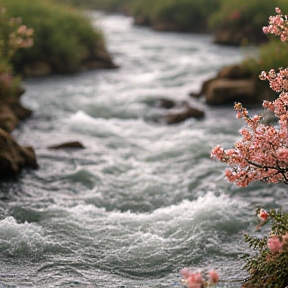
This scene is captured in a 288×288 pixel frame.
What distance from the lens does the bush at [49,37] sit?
16.9 meters

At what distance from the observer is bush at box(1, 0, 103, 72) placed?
1689 centimetres

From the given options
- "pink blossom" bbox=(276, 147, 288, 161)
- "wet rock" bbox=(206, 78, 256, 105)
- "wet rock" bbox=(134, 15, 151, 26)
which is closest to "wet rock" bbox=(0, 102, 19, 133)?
"wet rock" bbox=(206, 78, 256, 105)

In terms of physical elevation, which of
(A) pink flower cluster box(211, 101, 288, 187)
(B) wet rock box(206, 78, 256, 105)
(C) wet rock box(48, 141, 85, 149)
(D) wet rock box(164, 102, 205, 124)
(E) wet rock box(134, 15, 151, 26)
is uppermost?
(A) pink flower cluster box(211, 101, 288, 187)

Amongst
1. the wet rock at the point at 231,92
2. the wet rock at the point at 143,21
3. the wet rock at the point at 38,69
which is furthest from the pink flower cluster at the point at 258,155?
the wet rock at the point at 143,21

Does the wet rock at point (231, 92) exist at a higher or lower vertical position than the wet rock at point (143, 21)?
higher

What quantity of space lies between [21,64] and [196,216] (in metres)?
11.2

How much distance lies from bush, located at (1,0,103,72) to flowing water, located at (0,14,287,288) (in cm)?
252

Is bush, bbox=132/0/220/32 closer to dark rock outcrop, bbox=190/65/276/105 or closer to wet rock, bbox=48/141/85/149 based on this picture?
dark rock outcrop, bbox=190/65/276/105

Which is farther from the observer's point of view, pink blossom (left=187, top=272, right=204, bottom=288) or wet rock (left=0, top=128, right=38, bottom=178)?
wet rock (left=0, top=128, right=38, bottom=178)

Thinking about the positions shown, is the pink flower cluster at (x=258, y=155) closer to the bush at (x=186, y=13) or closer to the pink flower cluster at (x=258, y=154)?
the pink flower cluster at (x=258, y=154)

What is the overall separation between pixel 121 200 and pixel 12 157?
2052mm

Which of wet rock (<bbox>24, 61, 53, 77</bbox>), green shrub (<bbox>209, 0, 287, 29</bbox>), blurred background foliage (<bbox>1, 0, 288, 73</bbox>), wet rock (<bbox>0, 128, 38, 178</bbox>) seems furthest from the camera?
green shrub (<bbox>209, 0, 287, 29</bbox>)

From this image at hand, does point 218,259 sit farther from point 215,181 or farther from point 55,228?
point 215,181

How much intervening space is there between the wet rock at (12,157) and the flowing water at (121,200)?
220 millimetres
